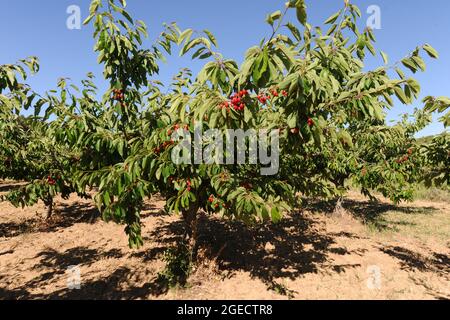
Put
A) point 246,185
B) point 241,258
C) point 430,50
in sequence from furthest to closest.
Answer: point 241,258, point 246,185, point 430,50

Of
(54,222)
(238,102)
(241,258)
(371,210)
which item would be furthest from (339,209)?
(54,222)

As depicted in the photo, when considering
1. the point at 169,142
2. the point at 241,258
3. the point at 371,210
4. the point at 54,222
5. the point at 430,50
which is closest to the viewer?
the point at 430,50

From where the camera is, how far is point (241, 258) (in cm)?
721

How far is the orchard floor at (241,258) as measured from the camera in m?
5.64

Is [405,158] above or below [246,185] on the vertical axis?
above

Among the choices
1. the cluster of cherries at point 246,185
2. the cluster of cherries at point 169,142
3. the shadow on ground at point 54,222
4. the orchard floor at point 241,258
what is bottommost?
the orchard floor at point 241,258

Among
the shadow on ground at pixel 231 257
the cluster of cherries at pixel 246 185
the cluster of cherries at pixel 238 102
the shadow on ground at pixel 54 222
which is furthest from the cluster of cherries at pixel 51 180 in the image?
the cluster of cherries at pixel 238 102

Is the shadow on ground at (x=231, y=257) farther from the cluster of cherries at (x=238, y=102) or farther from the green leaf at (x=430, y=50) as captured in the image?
the green leaf at (x=430, y=50)

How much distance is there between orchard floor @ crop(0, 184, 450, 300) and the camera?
222 inches

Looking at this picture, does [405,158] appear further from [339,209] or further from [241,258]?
[241,258]

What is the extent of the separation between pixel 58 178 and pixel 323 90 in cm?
718

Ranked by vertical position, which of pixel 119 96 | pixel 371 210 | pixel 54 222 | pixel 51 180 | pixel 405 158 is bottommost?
pixel 54 222
